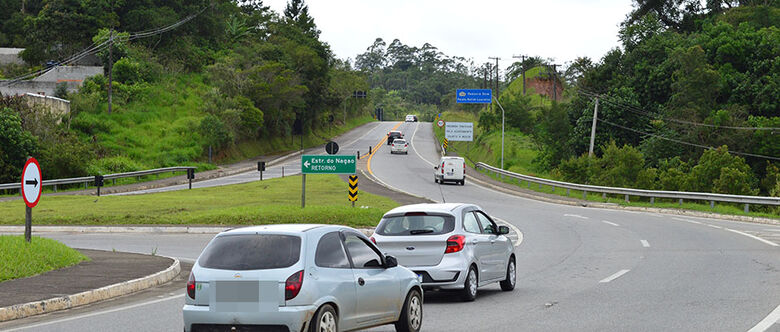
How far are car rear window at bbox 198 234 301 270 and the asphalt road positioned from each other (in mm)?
2295

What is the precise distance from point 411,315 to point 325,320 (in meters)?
1.92

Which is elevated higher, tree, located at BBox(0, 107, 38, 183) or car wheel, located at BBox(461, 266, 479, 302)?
tree, located at BBox(0, 107, 38, 183)

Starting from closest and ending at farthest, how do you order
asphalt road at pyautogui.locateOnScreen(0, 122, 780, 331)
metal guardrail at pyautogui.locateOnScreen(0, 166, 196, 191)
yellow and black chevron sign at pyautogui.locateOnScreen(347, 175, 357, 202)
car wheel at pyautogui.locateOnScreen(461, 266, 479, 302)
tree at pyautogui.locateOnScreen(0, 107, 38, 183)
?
asphalt road at pyautogui.locateOnScreen(0, 122, 780, 331) < car wheel at pyautogui.locateOnScreen(461, 266, 479, 302) < yellow and black chevron sign at pyautogui.locateOnScreen(347, 175, 357, 202) < metal guardrail at pyautogui.locateOnScreen(0, 166, 196, 191) < tree at pyautogui.locateOnScreen(0, 107, 38, 183)

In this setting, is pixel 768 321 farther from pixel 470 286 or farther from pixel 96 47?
pixel 96 47

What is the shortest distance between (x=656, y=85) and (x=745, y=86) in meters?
8.15

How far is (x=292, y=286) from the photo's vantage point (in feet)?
26.1

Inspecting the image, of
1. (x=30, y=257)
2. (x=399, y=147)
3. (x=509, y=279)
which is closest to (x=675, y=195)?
(x=509, y=279)

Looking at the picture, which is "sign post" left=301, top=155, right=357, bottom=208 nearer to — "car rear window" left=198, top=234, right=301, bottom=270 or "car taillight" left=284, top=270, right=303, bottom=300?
"car rear window" left=198, top=234, right=301, bottom=270

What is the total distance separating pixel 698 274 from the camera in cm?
1596

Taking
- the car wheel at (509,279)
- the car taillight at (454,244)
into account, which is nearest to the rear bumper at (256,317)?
the car taillight at (454,244)

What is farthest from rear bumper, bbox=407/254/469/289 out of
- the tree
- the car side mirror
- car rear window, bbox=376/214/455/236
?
the tree

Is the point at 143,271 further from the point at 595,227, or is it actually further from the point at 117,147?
the point at 117,147

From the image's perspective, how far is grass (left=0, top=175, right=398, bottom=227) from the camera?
28344 mm

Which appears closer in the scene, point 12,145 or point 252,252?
point 252,252
